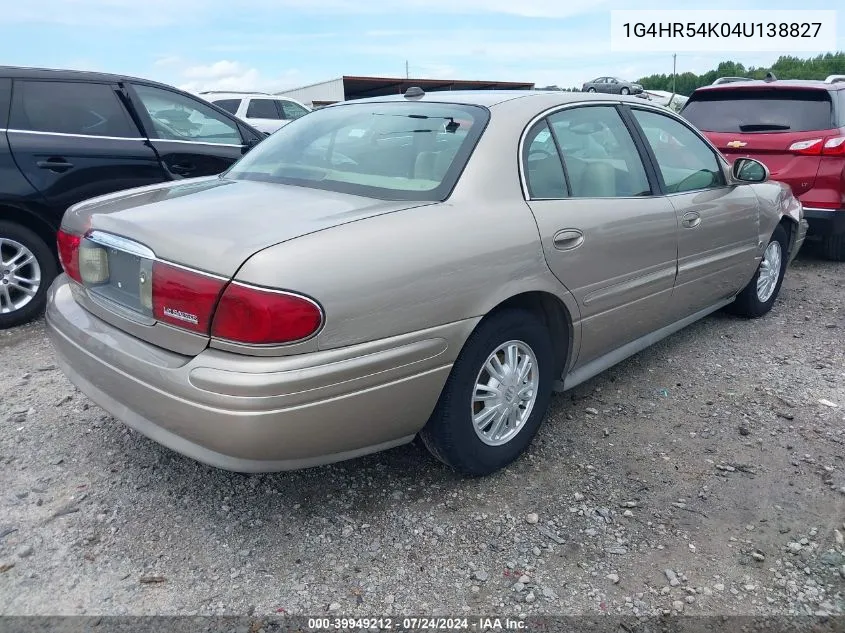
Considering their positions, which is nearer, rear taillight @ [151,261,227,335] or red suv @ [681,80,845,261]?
rear taillight @ [151,261,227,335]

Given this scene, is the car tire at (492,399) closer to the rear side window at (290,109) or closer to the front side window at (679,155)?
the front side window at (679,155)

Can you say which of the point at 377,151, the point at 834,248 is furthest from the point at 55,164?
the point at 834,248

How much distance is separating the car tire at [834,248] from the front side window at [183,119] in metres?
5.41

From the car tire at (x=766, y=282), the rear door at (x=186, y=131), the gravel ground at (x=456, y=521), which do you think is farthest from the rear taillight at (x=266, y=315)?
the car tire at (x=766, y=282)

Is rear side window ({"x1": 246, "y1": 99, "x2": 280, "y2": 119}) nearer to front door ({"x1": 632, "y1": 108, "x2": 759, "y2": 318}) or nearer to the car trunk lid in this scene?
front door ({"x1": 632, "y1": 108, "x2": 759, "y2": 318})

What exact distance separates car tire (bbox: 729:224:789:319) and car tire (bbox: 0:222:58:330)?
4618 millimetres

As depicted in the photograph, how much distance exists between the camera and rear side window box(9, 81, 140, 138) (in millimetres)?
4488

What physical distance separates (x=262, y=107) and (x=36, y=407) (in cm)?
1016

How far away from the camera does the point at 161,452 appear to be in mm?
2955

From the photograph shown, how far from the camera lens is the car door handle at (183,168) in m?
5.11

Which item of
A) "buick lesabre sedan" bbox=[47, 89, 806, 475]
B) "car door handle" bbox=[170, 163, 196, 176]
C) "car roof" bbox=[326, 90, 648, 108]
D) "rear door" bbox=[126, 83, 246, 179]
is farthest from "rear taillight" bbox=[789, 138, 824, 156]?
"car door handle" bbox=[170, 163, 196, 176]

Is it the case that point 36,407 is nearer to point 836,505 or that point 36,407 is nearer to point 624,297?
point 624,297

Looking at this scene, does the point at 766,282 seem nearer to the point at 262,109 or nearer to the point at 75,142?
the point at 75,142

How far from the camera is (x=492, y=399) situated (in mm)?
2711
